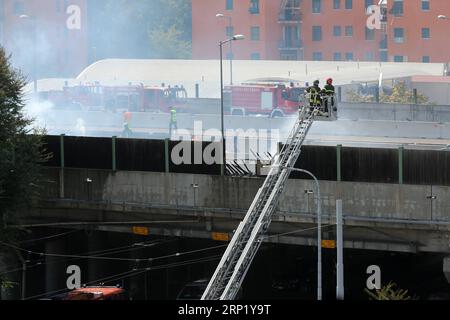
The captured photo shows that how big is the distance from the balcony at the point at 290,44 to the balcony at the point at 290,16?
184 cm

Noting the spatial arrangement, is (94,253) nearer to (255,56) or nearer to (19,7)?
(255,56)

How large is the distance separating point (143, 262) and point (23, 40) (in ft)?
178

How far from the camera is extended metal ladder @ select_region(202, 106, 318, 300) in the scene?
74.2 ft

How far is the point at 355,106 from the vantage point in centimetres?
5584

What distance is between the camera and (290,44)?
91875 mm

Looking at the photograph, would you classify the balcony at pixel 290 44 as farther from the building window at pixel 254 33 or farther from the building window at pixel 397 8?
the building window at pixel 397 8

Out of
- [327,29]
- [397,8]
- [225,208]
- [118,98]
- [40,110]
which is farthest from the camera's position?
[327,29]

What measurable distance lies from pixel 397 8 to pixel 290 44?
30.3 ft

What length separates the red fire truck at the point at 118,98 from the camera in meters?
65.1

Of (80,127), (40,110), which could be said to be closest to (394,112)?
(80,127)

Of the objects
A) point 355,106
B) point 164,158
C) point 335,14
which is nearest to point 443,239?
point 164,158

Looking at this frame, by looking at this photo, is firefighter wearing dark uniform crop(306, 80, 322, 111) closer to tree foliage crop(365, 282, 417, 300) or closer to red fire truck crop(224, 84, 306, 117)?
tree foliage crop(365, 282, 417, 300)

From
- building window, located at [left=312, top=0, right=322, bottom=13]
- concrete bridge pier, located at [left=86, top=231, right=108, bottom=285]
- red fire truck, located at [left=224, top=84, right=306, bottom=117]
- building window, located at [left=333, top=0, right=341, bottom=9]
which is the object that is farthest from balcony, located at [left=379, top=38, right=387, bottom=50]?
concrete bridge pier, located at [left=86, top=231, right=108, bottom=285]
